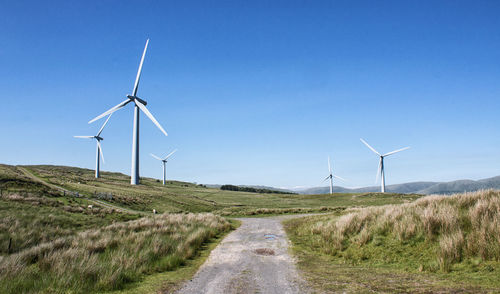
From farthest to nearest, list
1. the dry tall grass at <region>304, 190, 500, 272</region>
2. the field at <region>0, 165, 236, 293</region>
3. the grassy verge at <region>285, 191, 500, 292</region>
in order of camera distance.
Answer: the dry tall grass at <region>304, 190, 500, 272</region> < the field at <region>0, 165, 236, 293</region> < the grassy verge at <region>285, 191, 500, 292</region>

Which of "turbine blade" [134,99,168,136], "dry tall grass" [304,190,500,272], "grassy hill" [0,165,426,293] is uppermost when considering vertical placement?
"turbine blade" [134,99,168,136]

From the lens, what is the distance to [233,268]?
1161 centimetres

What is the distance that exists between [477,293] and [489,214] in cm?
637

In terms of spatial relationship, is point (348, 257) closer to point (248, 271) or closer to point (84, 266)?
point (248, 271)

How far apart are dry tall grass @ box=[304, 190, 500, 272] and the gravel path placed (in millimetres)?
3161

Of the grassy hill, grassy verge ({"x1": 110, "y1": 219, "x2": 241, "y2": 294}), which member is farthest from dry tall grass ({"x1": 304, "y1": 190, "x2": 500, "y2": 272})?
the grassy hill

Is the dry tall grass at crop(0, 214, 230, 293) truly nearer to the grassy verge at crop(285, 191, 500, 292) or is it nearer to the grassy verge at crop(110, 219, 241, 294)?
the grassy verge at crop(110, 219, 241, 294)

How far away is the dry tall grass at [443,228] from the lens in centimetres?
981

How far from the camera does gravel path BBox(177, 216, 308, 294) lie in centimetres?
875

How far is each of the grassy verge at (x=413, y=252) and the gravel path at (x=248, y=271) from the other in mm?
740

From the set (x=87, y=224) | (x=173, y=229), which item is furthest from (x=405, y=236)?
(x=87, y=224)

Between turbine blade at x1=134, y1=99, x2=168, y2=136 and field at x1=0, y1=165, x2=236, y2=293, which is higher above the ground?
turbine blade at x1=134, y1=99, x2=168, y2=136

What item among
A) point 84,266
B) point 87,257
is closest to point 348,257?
point 84,266

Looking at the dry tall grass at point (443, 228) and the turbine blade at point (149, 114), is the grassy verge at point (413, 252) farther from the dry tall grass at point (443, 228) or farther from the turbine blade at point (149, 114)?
the turbine blade at point (149, 114)
